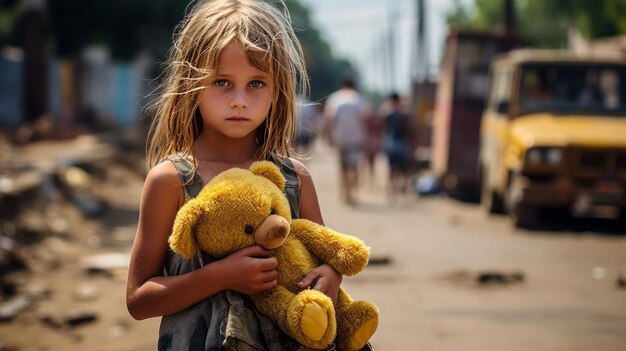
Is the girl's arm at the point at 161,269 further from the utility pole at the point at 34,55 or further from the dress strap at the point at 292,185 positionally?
the utility pole at the point at 34,55

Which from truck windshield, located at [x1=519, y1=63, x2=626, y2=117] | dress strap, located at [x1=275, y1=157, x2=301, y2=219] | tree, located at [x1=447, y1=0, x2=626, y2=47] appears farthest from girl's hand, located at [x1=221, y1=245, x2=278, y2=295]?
tree, located at [x1=447, y1=0, x2=626, y2=47]

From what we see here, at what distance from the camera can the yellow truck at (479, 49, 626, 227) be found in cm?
1130

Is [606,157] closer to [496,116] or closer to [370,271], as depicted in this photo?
[496,116]

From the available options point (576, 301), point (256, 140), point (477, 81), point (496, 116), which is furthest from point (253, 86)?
point (477, 81)

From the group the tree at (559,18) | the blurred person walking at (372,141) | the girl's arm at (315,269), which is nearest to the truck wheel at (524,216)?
the blurred person walking at (372,141)

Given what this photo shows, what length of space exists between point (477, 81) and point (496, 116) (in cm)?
324

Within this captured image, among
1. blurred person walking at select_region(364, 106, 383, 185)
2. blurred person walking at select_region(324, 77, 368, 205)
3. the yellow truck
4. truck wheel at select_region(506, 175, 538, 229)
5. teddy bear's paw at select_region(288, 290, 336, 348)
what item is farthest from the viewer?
blurred person walking at select_region(364, 106, 383, 185)

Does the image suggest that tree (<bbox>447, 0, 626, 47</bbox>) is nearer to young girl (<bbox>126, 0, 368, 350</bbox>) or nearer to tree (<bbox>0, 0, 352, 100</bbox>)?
tree (<bbox>0, 0, 352, 100</bbox>)

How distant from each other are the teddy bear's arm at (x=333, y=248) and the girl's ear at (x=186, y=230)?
262 millimetres

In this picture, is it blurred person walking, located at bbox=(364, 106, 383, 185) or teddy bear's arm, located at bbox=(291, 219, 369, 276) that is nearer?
teddy bear's arm, located at bbox=(291, 219, 369, 276)

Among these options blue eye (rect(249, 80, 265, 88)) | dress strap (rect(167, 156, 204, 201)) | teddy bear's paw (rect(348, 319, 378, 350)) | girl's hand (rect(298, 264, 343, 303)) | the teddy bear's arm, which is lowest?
teddy bear's paw (rect(348, 319, 378, 350))

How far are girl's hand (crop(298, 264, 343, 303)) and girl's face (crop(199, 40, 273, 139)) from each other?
38 cm

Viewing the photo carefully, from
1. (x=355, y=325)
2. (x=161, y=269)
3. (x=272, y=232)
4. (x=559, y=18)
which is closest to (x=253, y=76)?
(x=272, y=232)

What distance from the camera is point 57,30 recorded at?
41.8 m
